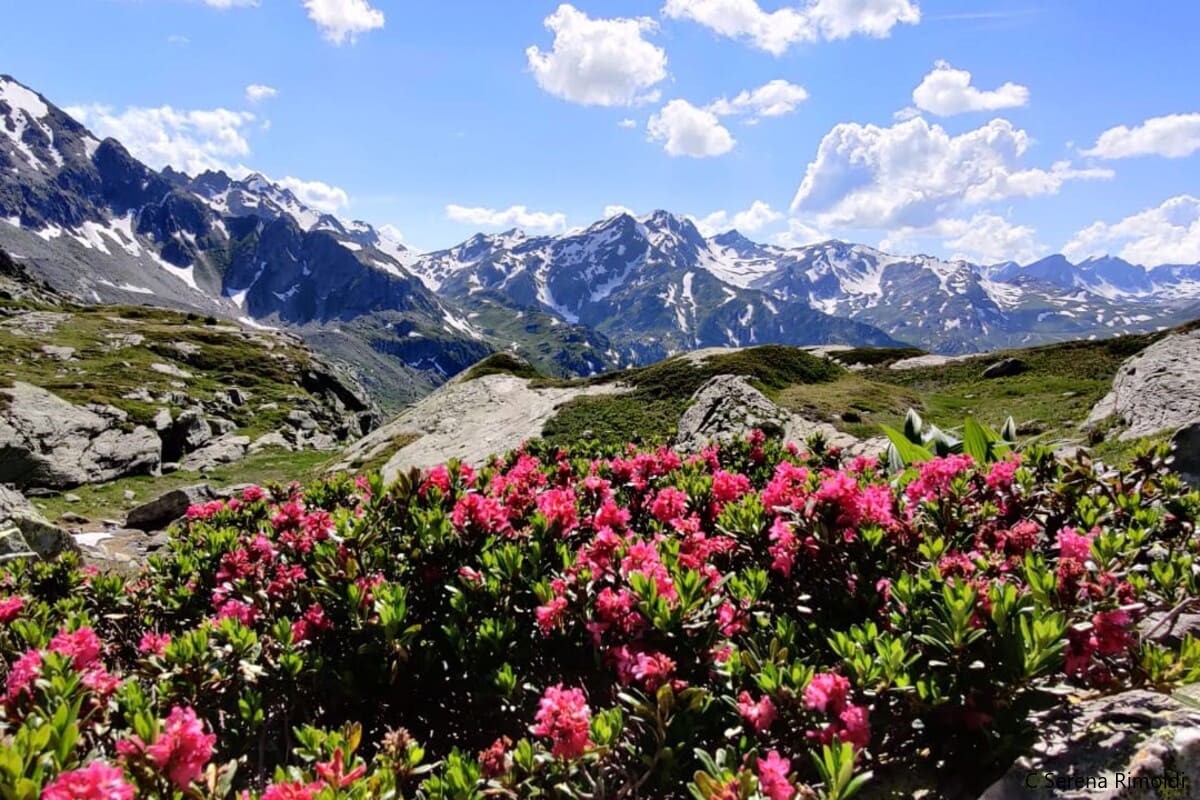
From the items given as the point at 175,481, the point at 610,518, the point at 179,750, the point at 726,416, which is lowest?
the point at 175,481

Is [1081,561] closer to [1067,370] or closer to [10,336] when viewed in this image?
[1067,370]

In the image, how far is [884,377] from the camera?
62.5m

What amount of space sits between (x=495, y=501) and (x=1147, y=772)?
14.7 feet

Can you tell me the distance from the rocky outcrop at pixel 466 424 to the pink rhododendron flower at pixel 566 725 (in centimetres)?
3049

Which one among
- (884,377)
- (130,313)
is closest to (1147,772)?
(884,377)

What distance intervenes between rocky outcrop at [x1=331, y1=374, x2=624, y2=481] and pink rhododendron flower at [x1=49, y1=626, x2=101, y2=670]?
29270 millimetres

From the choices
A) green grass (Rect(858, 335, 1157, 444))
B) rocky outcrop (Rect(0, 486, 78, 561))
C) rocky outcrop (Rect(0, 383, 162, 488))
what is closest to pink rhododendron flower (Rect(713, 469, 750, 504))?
rocky outcrop (Rect(0, 486, 78, 561))

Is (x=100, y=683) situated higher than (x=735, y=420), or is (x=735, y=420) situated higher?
(x=100, y=683)

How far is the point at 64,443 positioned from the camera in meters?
38.9

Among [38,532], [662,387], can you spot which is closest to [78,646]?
[38,532]

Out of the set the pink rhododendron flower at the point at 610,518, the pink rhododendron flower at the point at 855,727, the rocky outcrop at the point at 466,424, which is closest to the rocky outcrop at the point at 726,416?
the rocky outcrop at the point at 466,424

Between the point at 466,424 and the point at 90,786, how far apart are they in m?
41.4

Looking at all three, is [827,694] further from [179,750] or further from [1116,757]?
[179,750]

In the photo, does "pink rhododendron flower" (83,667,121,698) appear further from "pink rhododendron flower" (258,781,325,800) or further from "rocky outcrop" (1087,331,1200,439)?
"rocky outcrop" (1087,331,1200,439)
